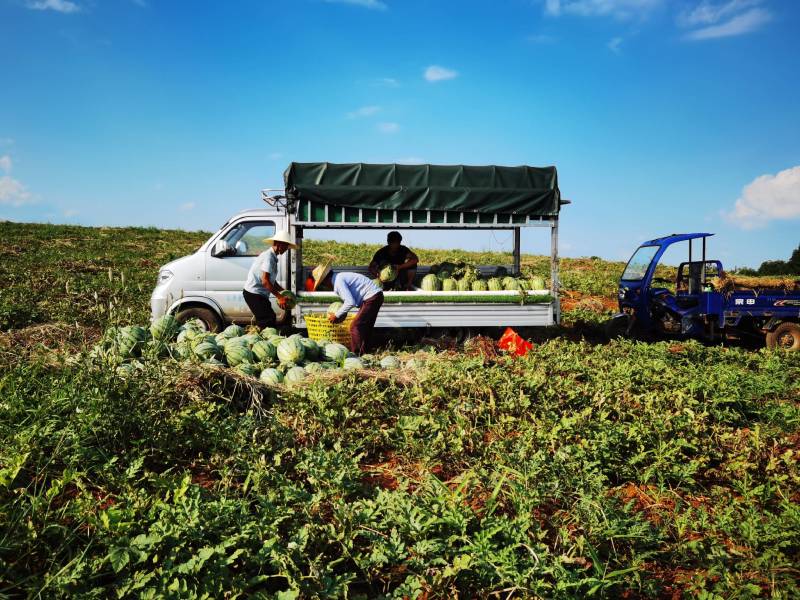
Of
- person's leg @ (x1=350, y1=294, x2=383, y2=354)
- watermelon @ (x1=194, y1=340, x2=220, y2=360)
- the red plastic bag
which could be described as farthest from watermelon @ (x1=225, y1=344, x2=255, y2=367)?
the red plastic bag

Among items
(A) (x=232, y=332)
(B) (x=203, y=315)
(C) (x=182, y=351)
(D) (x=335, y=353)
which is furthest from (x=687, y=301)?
(C) (x=182, y=351)

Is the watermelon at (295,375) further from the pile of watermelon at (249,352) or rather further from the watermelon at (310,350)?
the watermelon at (310,350)

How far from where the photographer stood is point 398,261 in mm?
10422

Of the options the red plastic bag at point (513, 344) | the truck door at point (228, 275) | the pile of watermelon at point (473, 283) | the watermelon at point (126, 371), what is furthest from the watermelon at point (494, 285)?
the watermelon at point (126, 371)

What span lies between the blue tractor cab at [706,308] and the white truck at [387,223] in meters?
2.83

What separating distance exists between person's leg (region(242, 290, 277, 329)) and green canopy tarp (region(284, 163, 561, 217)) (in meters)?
1.67

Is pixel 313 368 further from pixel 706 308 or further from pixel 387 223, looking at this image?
pixel 706 308

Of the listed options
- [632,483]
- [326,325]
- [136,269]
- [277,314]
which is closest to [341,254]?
[136,269]

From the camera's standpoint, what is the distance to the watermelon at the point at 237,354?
617cm

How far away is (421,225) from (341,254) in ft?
53.3

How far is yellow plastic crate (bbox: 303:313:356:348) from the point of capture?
26.1 ft

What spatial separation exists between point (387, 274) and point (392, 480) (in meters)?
5.84

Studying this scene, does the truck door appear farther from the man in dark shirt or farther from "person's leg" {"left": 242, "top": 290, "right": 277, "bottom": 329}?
the man in dark shirt

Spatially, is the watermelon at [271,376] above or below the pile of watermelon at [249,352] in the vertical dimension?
below
